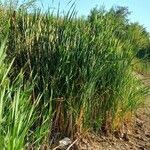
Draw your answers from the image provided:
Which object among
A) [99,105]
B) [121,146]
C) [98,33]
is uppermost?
[98,33]

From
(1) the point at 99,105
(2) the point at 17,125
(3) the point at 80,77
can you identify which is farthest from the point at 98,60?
(2) the point at 17,125

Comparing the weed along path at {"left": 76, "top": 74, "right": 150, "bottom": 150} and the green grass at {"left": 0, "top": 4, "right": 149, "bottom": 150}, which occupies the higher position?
the green grass at {"left": 0, "top": 4, "right": 149, "bottom": 150}

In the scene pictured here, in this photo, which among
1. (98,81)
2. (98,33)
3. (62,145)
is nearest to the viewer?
(62,145)

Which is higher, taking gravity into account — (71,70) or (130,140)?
(71,70)

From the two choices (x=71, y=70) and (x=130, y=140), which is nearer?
(x=71, y=70)

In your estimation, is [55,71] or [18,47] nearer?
[55,71]

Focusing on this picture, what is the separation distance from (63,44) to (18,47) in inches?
20.2

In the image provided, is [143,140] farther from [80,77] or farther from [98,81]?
[80,77]

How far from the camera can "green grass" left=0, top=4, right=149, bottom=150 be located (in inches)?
180

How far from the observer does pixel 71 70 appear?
4.58 metres

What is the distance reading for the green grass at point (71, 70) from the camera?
457 centimetres

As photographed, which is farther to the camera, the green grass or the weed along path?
the weed along path

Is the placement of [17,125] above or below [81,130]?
above

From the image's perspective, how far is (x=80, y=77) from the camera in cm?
467
